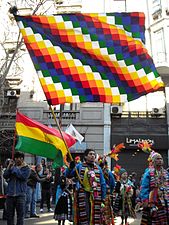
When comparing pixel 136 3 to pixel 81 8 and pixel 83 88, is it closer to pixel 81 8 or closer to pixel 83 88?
pixel 81 8

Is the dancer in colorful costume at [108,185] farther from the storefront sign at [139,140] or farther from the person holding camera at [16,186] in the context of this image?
the storefront sign at [139,140]

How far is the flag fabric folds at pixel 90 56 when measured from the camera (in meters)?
6.09

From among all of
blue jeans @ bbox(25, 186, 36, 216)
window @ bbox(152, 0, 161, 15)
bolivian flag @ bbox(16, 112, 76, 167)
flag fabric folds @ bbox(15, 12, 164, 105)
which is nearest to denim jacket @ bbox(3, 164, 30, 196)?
bolivian flag @ bbox(16, 112, 76, 167)

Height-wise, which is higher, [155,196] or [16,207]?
[155,196]

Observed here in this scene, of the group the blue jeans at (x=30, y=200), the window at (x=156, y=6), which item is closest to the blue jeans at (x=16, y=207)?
the blue jeans at (x=30, y=200)

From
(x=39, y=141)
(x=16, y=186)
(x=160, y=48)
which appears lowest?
(x=16, y=186)

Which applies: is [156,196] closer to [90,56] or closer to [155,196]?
[155,196]

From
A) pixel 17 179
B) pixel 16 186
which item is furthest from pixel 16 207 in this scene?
pixel 17 179

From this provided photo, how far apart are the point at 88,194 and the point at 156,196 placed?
119cm

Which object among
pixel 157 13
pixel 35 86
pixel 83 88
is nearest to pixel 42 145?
pixel 83 88

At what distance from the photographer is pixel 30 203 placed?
36.8 feet

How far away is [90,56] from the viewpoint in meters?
6.42

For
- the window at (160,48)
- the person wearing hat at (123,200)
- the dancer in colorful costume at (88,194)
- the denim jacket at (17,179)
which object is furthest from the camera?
the window at (160,48)

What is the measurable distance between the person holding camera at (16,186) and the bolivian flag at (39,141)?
547 millimetres
